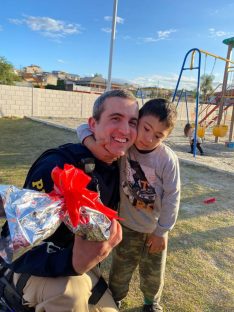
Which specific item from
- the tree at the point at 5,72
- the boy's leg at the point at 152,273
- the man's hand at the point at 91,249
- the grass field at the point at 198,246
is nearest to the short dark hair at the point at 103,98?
the man's hand at the point at 91,249

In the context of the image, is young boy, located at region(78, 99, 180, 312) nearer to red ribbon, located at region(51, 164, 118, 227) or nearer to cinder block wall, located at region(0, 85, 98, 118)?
red ribbon, located at region(51, 164, 118, 227)

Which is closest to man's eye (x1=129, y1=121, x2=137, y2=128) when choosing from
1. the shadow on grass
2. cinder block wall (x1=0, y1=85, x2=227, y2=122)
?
the shadow on grass

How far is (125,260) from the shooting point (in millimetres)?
2240

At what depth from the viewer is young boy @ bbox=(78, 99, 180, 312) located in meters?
1.92

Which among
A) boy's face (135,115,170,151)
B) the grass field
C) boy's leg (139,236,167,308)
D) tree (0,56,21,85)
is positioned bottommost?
the grass field

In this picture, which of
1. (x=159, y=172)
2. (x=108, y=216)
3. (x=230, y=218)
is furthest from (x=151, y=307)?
(x=230, y=218)

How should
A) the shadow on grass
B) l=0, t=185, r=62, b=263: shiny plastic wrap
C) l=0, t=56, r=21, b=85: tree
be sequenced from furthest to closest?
l=0, t=56, r=21, b=85: tree, the shadow on grass, l=0, t=185, r=62, b=263: shiny plastic wrap

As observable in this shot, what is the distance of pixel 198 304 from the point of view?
7.90ft

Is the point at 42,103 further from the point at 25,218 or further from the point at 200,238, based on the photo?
the point at 25,218

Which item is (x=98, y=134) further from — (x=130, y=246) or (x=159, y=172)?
(x=130, y=246)

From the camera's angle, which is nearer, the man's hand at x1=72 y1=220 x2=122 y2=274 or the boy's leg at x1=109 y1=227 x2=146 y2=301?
the man's hand at x1=72 y1=220 x2=122 y2=274

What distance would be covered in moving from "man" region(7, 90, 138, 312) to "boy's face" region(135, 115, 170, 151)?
18cm

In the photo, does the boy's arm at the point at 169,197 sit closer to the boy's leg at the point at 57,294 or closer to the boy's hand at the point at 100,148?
the boy's hand at the point at 100,148

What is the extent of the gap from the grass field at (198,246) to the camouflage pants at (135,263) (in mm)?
196
